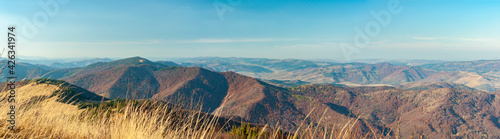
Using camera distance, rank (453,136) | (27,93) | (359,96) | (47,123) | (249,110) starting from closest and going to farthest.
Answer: (47,123), (27,93), (249,110), (453,136), (359,96)

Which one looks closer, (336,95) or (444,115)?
(444,115)

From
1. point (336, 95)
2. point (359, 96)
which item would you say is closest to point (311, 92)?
point (336, 95)

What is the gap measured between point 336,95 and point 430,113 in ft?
219

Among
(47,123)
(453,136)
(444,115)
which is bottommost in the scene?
(453,136)

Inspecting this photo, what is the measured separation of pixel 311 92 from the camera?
194 metres

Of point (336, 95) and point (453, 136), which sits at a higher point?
point (336, 95)

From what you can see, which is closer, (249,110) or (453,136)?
(249,110)

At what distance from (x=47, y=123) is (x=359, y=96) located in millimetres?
219780

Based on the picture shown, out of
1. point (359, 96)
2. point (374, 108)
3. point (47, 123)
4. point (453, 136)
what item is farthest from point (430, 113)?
point (47, 123)

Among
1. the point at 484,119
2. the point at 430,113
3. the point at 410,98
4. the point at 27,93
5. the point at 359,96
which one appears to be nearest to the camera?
the point at 27,93

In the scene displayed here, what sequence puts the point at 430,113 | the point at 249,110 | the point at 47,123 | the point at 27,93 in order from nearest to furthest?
the point at 47,123 < the point at 27,93 < the point at 249,110 < the point at 430,113

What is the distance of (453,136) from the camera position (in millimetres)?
140625

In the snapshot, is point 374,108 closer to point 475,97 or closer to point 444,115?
point 444,115

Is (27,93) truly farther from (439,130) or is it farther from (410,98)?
(410,98)
